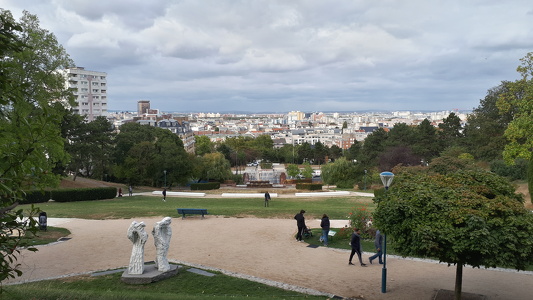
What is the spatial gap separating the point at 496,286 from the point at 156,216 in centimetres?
1604

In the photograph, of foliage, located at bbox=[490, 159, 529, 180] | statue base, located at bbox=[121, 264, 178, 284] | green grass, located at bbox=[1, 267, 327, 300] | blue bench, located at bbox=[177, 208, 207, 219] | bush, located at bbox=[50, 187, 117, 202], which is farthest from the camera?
foliage, located at bbox=[490, 159, 529, 180]

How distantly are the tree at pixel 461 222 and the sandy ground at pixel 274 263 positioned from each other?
90.2 inches

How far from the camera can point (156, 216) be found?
21.6 m

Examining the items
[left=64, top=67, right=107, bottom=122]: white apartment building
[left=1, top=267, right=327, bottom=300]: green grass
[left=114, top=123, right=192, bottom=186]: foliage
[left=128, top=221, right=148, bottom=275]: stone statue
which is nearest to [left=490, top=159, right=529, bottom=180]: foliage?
[left=114, top=123, right=192, bottom=186]: foliage

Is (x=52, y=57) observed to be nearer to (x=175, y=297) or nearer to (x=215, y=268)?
(x=215, y=268)

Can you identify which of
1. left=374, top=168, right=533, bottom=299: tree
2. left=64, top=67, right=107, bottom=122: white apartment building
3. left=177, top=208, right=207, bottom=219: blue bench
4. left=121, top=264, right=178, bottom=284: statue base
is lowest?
left=121, top=264, right=178, bottom=284: statue base

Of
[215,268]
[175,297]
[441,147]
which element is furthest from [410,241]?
[441,147]

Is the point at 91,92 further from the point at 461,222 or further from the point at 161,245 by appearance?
the point at 461,222

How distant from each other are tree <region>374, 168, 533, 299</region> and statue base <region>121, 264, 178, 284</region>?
6.00 metres

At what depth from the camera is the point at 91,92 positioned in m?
112

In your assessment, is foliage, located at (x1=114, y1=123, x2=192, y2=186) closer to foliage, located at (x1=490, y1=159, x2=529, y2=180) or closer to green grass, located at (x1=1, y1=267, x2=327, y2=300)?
green grass, located at (x1=1, y1=267, x2=327, y2=300)

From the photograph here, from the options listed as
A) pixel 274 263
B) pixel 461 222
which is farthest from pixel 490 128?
pixel 461 222

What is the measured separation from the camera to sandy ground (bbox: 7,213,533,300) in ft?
36.1

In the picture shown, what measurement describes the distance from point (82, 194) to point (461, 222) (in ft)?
95.9
